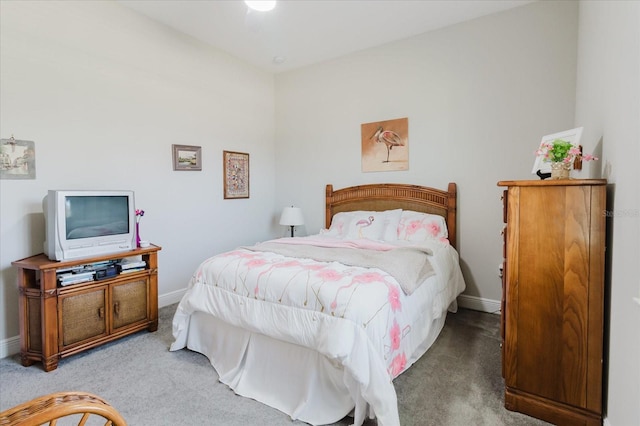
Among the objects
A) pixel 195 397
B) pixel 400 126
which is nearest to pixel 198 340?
pixel 195 397

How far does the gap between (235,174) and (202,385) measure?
8.96 feet

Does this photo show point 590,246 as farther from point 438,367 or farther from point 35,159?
point 35,159

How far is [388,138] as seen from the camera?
392 centimetres

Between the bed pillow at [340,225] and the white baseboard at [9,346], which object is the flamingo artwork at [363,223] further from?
the white baseboard at [9,346]

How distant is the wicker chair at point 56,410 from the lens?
663 millimetres

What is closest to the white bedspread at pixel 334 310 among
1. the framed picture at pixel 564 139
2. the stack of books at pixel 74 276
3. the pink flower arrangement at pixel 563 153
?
the stack of books at pixel 74 276

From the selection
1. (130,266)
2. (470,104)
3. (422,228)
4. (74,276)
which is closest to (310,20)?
(470,104)

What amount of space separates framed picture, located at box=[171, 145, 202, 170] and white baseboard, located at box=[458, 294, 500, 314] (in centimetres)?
328

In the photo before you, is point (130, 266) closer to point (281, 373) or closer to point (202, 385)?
point (202, 385)

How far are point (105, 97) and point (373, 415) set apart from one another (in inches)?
132

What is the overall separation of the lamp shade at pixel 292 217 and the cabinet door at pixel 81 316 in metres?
2.21

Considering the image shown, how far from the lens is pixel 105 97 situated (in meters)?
3.03

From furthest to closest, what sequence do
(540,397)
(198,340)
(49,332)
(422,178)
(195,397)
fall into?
(422,178) → (198,340) → (49,332) → (195,397) → (540,397)

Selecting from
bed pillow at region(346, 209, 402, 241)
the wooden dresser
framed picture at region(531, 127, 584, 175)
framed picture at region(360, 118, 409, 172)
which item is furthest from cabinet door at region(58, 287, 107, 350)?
framed picture at region(531, 127, 584, 175)
